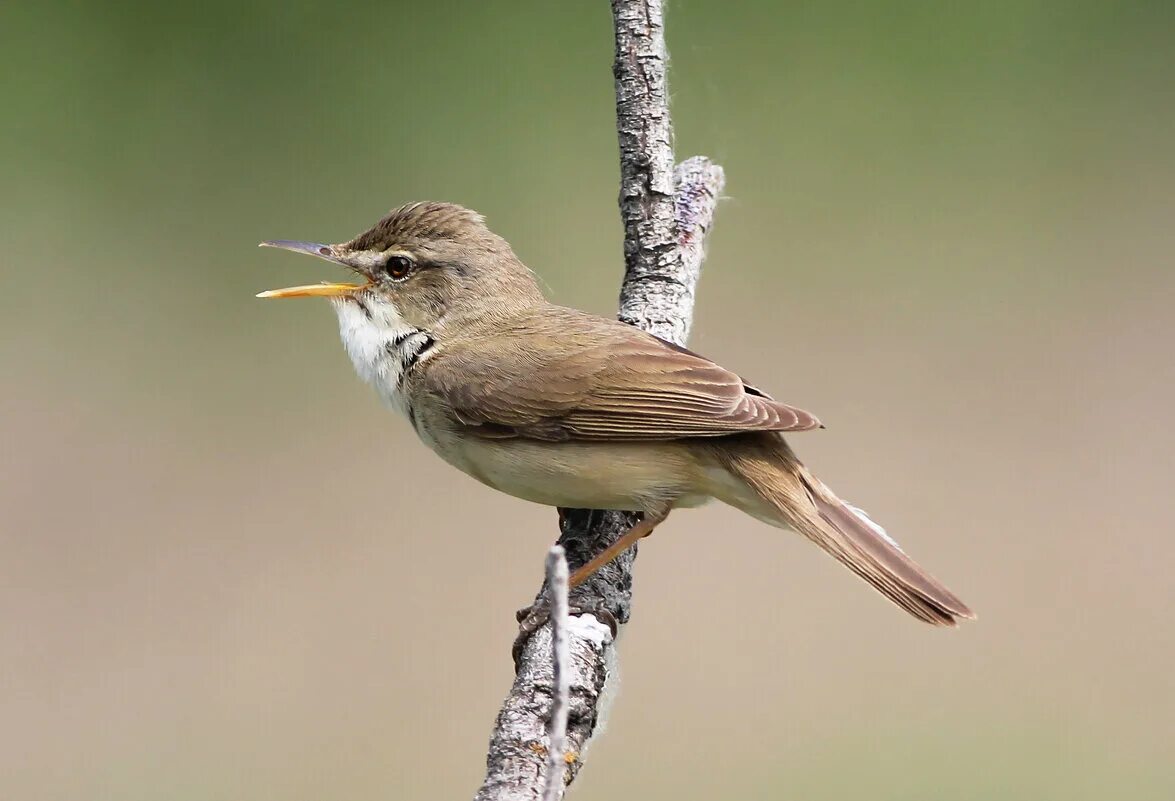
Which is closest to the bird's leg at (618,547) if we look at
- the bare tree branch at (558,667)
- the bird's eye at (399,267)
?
the bird's eye at (399,267)

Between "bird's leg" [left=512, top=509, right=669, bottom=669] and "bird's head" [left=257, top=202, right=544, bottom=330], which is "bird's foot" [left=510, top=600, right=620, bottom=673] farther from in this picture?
"bird's head" [left=257, top=202, right=544, bottom=330]

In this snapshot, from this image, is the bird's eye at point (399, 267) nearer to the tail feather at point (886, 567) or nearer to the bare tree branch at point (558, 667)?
the tail feather at point (886, 567)

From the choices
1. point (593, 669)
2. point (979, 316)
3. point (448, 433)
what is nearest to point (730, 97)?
point (979, 316)

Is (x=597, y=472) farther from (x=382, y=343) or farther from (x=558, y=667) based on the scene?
(x=558, y=667)

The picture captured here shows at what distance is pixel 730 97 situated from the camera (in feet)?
23.0

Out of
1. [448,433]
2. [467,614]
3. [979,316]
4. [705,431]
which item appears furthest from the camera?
[979,316]

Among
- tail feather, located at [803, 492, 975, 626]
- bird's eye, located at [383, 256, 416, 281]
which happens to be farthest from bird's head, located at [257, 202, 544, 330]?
tail feather, located at [803, 492, 975, 626]

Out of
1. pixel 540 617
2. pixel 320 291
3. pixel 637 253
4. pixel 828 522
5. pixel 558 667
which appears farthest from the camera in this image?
pixel 637 253

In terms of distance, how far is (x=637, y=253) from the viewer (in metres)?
3.75

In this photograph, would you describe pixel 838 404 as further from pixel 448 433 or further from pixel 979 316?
pixel 448 433

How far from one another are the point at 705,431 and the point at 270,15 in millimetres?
4774

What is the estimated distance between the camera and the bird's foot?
2.86m

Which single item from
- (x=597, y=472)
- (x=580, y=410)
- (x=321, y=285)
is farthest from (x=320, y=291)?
(x=597, y=472)

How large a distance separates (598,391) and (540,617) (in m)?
0.62
